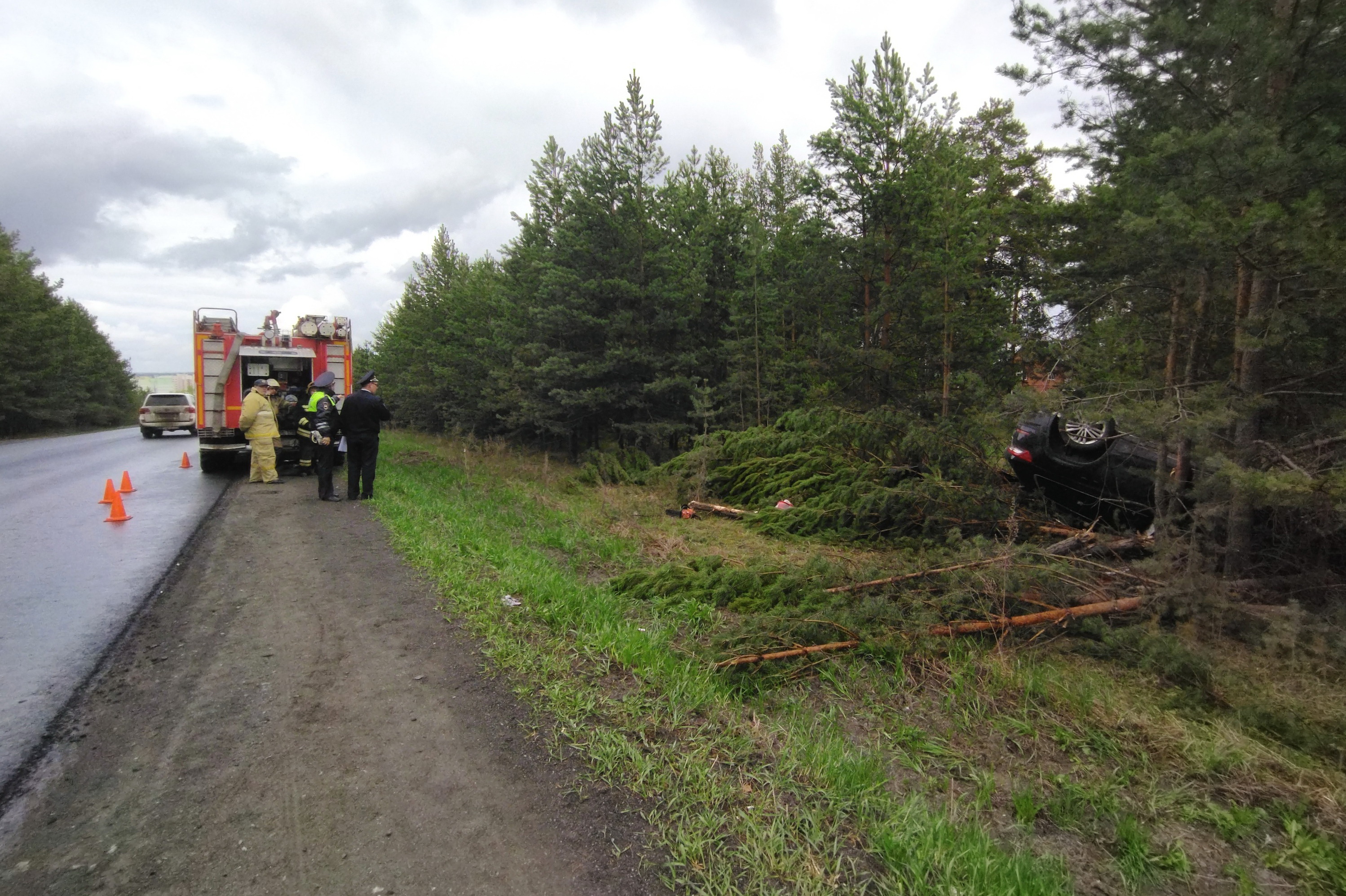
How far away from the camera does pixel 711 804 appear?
9.16ft

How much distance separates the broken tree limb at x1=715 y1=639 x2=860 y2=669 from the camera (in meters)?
4.19

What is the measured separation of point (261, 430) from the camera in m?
11.8

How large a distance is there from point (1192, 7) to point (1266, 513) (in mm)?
3963

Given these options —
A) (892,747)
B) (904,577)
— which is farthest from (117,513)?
(892,747)

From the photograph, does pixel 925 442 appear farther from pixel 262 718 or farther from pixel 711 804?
pixel 262 718

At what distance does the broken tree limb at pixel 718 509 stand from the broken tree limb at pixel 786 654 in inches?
208

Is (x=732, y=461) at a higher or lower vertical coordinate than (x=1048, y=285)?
lower

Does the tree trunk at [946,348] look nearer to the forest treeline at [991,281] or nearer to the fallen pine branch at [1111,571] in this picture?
the forest treeline at [991,281]

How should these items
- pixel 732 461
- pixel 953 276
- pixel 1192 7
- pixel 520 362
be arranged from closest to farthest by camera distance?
pixel 1192 7, pixel 732 461, pixel 953 276, pixel 520 362

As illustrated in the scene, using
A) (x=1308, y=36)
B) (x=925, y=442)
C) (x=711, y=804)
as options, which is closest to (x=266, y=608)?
(x=711, y=804)

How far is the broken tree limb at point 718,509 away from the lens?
9.95 m

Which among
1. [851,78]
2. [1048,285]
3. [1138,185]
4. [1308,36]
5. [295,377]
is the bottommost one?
[295,377]

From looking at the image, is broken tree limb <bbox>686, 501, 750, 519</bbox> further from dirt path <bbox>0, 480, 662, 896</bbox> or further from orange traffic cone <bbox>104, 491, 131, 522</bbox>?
orange traffic cone <bbox>104, 491, 131, 522</bbox>

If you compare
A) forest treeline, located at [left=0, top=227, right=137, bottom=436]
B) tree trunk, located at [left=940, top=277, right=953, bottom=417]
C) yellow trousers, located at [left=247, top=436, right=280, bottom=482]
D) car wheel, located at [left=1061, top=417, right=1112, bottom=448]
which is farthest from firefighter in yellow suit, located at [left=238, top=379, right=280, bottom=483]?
forest treeline, located at [left=0, top=227, right=137, bottom=436]
